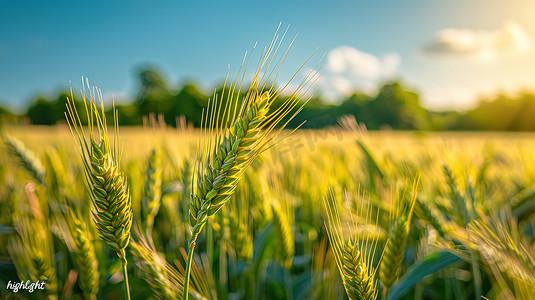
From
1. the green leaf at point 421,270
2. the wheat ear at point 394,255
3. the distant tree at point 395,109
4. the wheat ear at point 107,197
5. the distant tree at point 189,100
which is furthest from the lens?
the distant tree at point 395,109

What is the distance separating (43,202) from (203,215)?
1435 mm

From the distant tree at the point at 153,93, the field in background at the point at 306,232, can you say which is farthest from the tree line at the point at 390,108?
the field in background at the point at 306,232

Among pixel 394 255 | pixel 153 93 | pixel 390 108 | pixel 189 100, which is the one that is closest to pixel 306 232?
pixel 394 255

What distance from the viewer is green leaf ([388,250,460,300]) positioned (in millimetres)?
792

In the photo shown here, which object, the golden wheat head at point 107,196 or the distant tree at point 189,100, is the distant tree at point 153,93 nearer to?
the distant tree at point 189,100

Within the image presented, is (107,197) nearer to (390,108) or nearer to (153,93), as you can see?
(153,93)

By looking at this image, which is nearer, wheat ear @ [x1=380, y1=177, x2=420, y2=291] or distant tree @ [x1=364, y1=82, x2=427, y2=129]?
wheat ear @ [x1=380, y1=177, x2=420, y2=291]

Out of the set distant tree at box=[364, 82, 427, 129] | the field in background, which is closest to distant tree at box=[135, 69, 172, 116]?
distant tree at box=[364, 82, 427, 129]

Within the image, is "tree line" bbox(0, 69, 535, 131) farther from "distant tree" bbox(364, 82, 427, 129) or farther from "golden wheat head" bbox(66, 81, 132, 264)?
"golden wheat head" bbox(66, 81, 132, 264)

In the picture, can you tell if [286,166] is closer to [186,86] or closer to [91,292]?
[91,292]

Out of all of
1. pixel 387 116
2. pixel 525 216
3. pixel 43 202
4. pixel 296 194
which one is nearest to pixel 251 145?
pixel 296 194

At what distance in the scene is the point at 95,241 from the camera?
1104 mm

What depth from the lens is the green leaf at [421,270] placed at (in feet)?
2.60

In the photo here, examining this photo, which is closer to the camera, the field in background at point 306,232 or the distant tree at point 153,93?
the field in background at point 306,232
